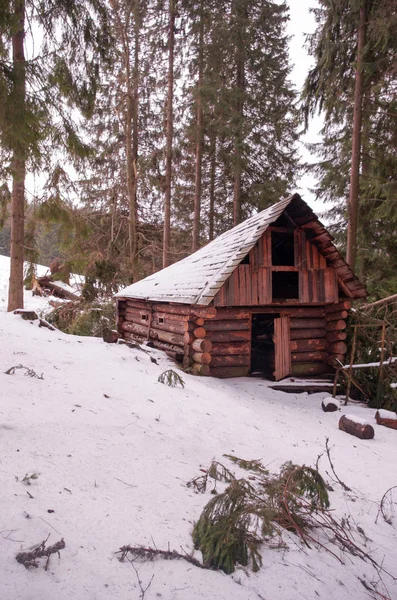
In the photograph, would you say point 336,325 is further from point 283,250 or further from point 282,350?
point 283,250

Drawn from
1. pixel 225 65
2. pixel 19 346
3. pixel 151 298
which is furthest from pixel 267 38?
pixel 19 346

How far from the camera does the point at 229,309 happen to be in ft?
25.7

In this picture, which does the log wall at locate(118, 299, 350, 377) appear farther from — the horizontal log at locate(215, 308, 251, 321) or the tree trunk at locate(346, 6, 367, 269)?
the tree trunk at locate(346, 6, 367, 269)

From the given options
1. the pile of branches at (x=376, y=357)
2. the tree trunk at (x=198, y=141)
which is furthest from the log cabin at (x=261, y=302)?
the tree trunk at (x=198, y=141)

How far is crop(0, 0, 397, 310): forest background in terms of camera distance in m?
7.74

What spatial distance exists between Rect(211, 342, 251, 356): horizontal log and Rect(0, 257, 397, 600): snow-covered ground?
7.83ft

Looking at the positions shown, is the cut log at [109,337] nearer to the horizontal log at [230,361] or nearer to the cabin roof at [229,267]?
the cabin roof at [229,267]

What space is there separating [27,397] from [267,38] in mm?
18600

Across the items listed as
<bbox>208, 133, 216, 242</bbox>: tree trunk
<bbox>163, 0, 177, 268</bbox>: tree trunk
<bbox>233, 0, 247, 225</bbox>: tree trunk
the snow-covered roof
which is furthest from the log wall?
<bbox>208, 133, 216, 242</bbox>: tree trunk

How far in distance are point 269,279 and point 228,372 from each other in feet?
7.84

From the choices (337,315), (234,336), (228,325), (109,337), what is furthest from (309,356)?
(109,337)

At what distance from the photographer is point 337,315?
846 centimetres

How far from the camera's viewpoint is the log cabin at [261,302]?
7461mm

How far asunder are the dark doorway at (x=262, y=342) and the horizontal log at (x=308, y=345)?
2250 mm
